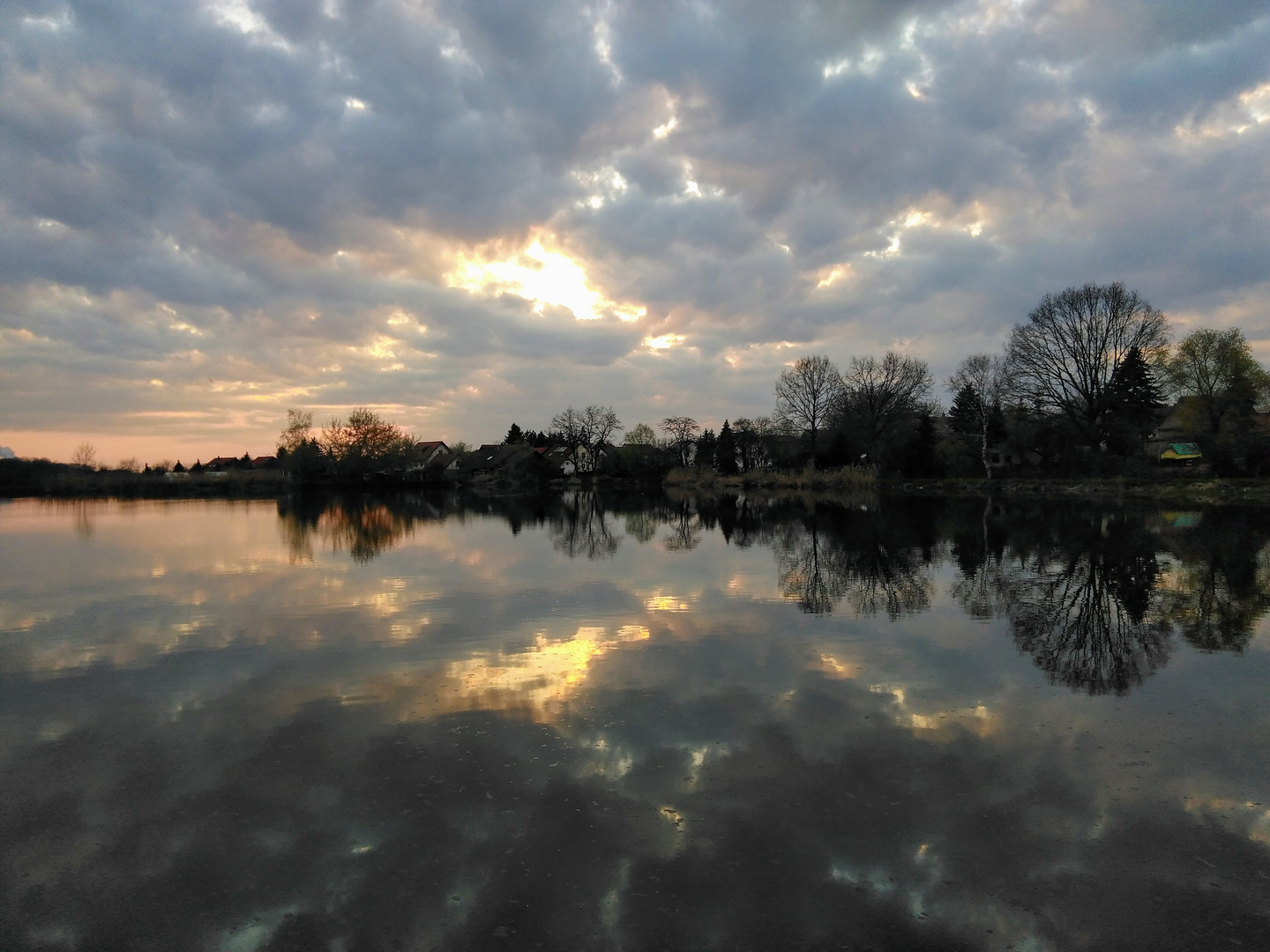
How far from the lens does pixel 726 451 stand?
79.9 metres

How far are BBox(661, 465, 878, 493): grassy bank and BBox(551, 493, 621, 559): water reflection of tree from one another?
82.8ft

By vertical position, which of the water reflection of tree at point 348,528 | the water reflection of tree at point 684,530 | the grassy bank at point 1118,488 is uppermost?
the grassy bank at point 1118,488

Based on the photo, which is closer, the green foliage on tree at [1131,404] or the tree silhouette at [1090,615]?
the tree silhouette at [1090,615]

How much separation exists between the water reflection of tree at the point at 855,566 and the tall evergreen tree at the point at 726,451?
50.9 metres

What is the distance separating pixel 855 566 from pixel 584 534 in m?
10.6

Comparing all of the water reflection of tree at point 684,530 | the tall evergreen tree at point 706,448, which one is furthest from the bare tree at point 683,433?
the water reflection of tree at point 684,530

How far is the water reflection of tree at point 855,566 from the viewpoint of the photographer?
11.3 m

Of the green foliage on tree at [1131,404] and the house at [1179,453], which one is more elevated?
the green foliage on tree at [1131,404]

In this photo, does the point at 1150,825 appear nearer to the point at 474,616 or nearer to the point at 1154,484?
the point at 474,616

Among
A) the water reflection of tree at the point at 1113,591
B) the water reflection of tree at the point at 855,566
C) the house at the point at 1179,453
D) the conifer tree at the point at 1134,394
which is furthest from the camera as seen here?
the house at the point at 1179,453

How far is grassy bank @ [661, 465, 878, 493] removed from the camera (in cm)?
5356

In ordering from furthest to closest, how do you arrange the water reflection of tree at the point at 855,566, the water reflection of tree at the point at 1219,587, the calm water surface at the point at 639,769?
the water reflection of tree at the point at 855,566 < the water reflection of tree at the point at 1219,587 < the calm water surface at the point at 639,769

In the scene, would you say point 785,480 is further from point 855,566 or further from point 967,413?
point 855,566

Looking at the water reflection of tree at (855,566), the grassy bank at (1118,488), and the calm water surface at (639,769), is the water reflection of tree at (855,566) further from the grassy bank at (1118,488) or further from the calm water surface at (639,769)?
the grassy bank at (1118,488)
